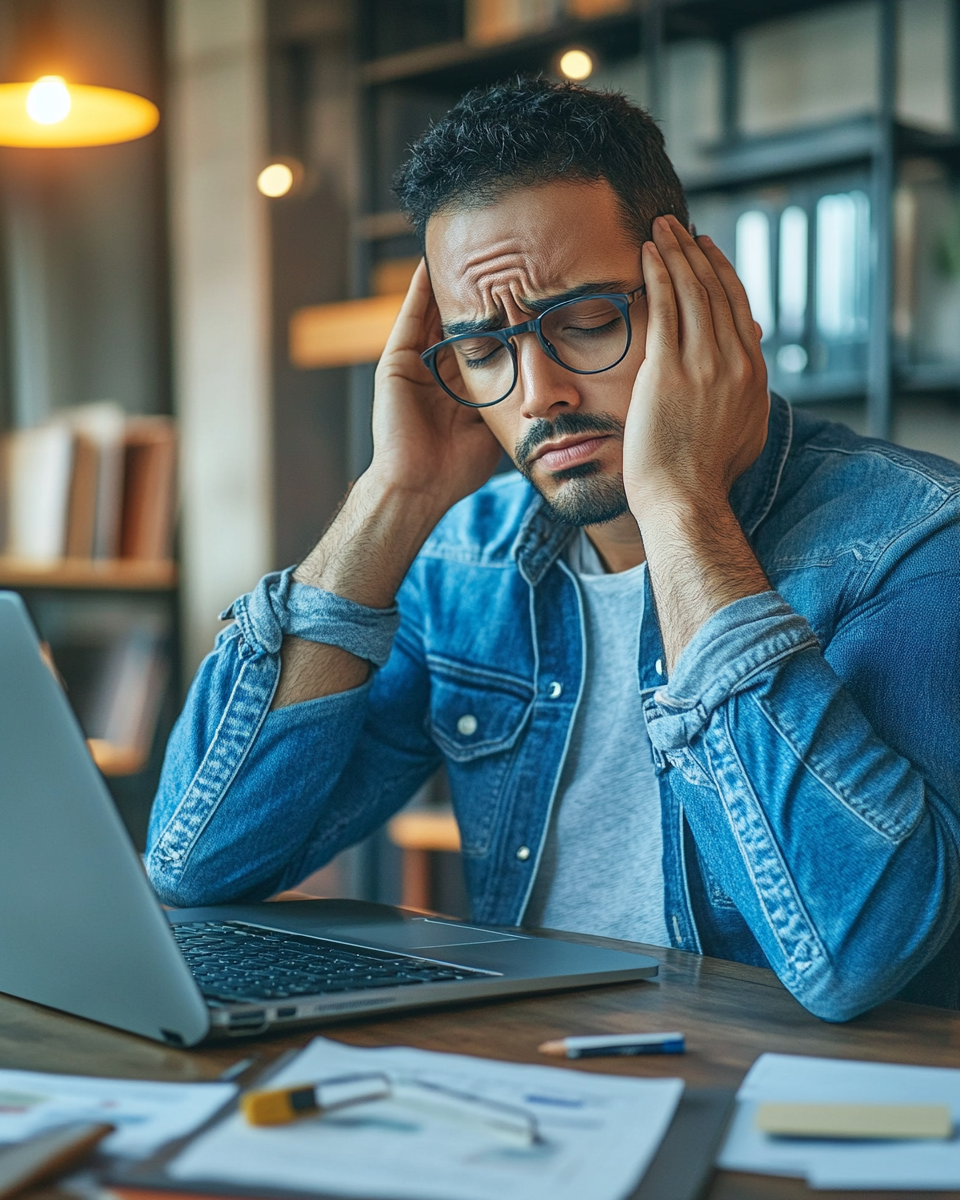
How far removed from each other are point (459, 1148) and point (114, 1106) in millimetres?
183

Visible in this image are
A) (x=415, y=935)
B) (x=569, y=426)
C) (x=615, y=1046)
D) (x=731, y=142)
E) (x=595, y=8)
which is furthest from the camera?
(x=595, y=8)

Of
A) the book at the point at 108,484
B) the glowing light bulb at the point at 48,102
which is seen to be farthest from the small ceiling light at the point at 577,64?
the book at the point at 108,484

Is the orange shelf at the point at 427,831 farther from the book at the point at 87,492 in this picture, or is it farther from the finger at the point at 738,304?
the finger at the point at 738,304

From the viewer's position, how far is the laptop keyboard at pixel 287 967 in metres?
0.82

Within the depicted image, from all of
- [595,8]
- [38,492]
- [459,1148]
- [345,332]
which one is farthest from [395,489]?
[38,492]

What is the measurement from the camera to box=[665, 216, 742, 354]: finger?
3.86 ft

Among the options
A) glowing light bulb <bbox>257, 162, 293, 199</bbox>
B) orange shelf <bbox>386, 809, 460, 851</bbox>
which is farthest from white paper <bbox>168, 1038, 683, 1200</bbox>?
glowing light bulb <bbox>257, 162, 293, 199</bbox>

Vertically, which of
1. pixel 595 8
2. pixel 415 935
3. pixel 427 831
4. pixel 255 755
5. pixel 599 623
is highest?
pixel 595 8

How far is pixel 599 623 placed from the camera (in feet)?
4.46

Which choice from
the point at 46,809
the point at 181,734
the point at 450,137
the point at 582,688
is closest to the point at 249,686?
the point at 181,734

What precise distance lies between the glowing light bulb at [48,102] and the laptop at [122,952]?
147cm

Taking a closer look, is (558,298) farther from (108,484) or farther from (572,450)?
(108,484)

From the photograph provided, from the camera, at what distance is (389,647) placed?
129cm

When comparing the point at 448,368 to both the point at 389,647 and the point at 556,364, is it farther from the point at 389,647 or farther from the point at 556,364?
the point at 389,647
